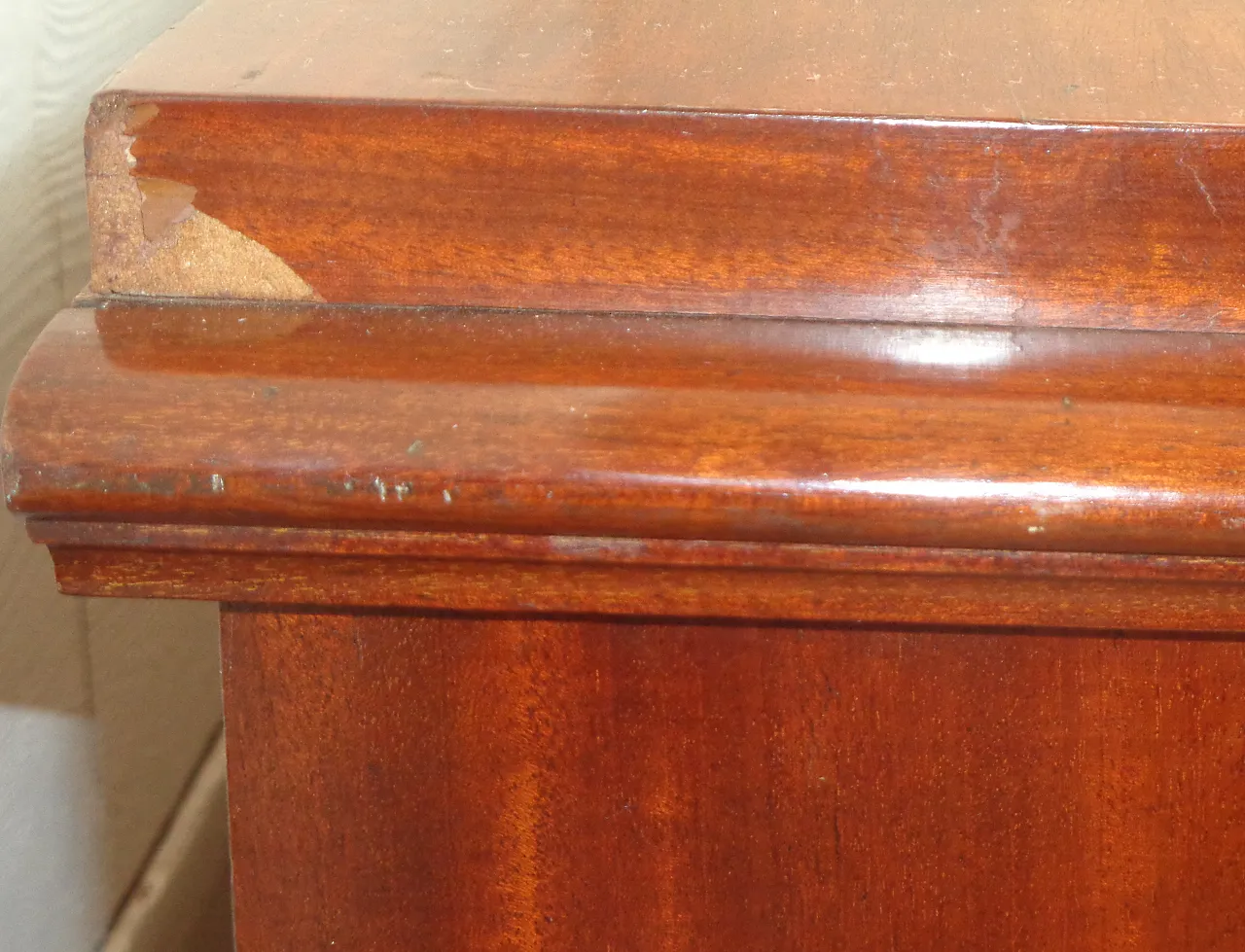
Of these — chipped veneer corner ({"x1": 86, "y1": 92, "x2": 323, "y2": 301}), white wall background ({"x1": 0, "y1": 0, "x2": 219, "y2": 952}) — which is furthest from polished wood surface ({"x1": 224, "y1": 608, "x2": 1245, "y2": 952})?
white wall background ({"x1": 0, "y1": 0, "x2": 219, "y2": 952})

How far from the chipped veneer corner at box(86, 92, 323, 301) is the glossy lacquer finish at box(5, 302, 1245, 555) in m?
0.03

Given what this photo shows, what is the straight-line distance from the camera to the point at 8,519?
2.15 feet

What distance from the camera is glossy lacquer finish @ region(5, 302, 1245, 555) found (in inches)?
13.6

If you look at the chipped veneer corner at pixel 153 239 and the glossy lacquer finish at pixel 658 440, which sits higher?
the chipped veneer corner at pixel 153 239

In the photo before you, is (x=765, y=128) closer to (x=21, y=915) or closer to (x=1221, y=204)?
(x=1221, y=204)

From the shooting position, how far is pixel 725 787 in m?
0.46

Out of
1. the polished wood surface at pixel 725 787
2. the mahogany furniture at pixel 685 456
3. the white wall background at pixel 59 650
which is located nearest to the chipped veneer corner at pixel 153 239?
the mahogany furniture at pixel 685 456

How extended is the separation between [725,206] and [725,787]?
0.20 meters

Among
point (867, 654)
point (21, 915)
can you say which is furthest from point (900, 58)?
point (21, 915)

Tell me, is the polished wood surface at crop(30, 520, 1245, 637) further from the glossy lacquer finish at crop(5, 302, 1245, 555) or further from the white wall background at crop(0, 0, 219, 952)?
the white wall background at crop(0, 0, 219, 952)

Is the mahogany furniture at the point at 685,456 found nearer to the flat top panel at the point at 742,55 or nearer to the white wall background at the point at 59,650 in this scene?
the flat top panel at the point at 742,55

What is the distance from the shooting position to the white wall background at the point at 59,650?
66 cm

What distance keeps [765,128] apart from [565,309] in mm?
82

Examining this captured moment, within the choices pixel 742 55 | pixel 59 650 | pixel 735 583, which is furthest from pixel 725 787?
pixel 59 650
